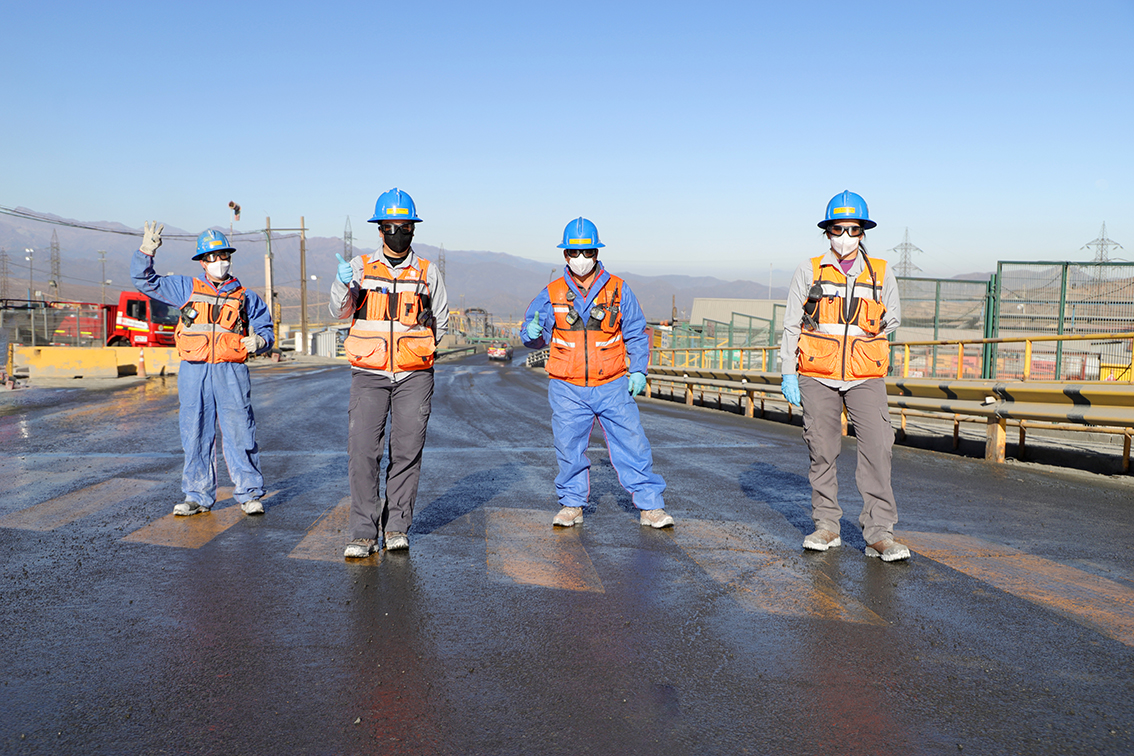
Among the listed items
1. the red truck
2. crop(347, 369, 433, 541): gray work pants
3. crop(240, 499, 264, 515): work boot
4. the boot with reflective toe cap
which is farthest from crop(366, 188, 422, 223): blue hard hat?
the red truck

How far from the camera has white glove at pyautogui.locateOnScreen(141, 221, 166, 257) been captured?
6.38 metres

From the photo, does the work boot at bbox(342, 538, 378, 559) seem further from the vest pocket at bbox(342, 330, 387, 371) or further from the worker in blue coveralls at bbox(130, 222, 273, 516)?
the worker in blue coveralls at bbox(130, 222, 273, 516)

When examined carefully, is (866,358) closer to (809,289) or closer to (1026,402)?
(809,289)

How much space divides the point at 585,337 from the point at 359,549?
2.07m

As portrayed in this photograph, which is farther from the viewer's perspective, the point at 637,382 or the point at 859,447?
the point at 637,382

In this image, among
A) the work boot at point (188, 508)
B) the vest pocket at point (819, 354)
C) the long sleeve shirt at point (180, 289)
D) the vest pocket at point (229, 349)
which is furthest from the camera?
the vest pocket at point (229, 349)

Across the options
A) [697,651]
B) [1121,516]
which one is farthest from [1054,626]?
[1121,516]

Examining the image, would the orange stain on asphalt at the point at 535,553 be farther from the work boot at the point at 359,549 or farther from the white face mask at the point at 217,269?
the white face mask at the point at 217,269

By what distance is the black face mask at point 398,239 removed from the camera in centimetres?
524

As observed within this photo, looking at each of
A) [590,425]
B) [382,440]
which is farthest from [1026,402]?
[382,440]

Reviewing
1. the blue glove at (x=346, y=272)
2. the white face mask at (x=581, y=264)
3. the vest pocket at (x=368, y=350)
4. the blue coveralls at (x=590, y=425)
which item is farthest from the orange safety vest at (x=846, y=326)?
the blue glove at (x=346, y=272)

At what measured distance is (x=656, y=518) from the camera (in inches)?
229

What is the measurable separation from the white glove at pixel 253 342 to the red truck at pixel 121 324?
25915 millimetres

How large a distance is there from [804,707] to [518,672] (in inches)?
41.9
